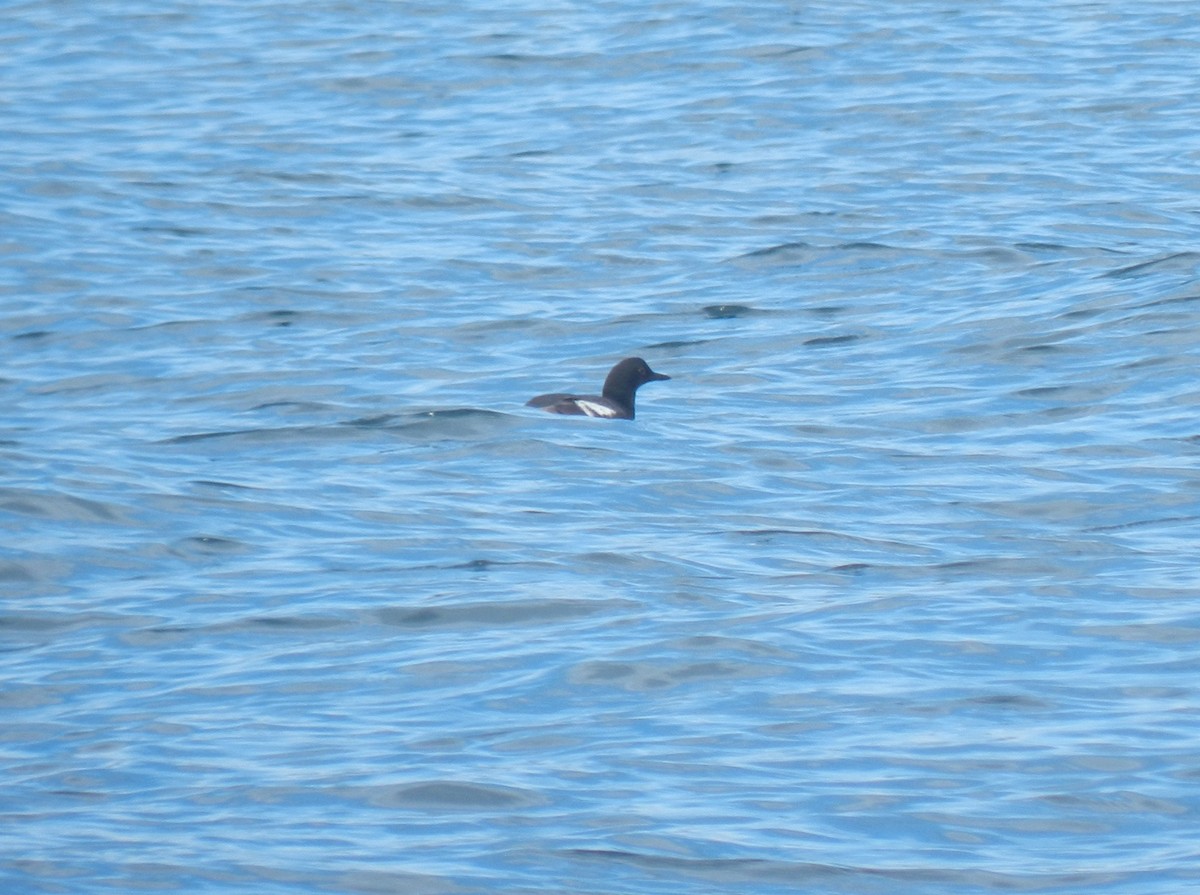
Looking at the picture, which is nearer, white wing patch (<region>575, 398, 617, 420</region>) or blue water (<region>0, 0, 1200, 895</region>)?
blue water (<region>0, 0, 1200, 895</region>)

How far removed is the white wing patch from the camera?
10.9m

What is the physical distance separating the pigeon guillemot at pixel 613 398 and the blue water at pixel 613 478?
20 cm

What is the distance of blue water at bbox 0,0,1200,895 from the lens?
5727 millimetres

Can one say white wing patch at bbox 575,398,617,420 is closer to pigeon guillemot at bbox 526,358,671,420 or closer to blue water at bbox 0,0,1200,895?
pigeon guillemot at bbox 526,358,671,420

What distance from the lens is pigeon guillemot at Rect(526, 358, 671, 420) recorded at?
432 inches

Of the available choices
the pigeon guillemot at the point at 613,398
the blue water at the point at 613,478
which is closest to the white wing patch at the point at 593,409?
the pigeon guillemot at the point at 613,398

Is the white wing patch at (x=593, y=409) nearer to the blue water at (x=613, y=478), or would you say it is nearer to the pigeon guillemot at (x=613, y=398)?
the pigeon guillemot at (x=613, y=398)

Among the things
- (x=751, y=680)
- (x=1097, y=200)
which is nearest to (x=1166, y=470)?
(x=751, y=680)

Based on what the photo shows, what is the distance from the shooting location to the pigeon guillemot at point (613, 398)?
36.0 feet

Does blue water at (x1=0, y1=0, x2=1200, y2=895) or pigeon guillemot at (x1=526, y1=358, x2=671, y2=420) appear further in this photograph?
pigeon guillemot at (x1=526, y1=358, x2=671, y2=420)

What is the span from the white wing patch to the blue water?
0.25 meters

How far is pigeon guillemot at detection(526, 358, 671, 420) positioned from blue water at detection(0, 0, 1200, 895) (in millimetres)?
196

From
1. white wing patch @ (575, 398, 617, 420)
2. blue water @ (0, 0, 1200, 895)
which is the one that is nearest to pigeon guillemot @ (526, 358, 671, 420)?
white wing patch @ (575, 398, 617, 420)

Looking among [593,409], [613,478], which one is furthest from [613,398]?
[613,478]
